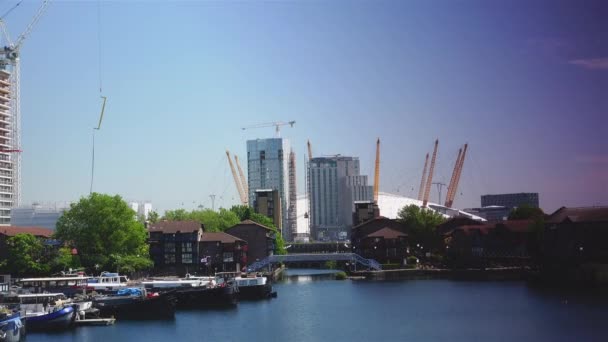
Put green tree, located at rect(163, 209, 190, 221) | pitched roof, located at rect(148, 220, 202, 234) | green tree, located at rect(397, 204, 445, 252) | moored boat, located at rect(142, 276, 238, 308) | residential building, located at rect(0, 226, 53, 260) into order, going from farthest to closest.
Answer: green tree, located at rect(163, 209, 190, 221), green tree, located at rect(397, 204, 445, 252), pitched roof, located at rect(148, 220, 202, 234), residential building, located at rect(0, 226, 53, 260), moored boat, located at rect(142, 276, 238, 308)

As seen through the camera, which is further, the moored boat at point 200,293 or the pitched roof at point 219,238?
the pitched roof at point 219,238

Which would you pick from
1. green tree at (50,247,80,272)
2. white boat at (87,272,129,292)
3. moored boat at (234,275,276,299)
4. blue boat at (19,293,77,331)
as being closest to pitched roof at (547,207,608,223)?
moored boat at (234,275,276,299)

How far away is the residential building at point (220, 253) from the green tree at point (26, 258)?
3376 cm

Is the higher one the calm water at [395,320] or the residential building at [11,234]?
the residential building at [11,234]

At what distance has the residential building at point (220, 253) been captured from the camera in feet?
425

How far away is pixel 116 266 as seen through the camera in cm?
10262

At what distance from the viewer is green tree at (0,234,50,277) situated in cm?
9725

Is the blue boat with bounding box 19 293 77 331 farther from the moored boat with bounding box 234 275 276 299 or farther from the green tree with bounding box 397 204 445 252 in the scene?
the green tree with bounding box 397 204 445 252

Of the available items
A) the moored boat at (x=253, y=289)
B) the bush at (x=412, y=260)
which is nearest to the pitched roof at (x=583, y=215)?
the bush at (x=412, y=260)

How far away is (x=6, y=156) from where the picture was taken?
620 ft

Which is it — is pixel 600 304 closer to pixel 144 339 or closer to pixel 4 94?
pixel 144 339

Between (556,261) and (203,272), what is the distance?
2126 inches

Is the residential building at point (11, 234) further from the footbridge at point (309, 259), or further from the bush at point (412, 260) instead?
the bush at point (412, 260)

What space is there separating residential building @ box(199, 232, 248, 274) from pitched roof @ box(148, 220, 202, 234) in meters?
2.45
